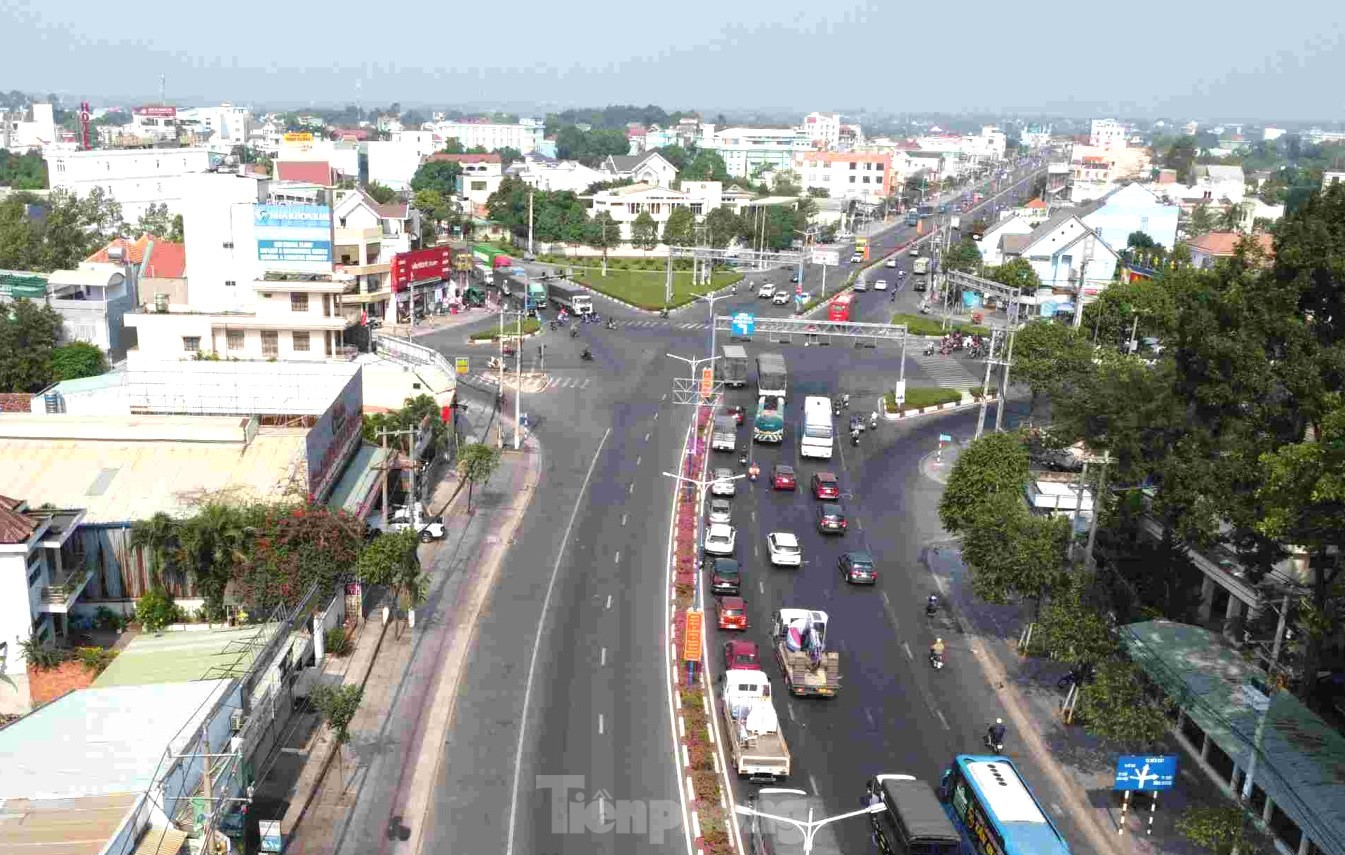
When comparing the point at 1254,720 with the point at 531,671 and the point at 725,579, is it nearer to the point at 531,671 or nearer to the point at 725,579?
the point at 725,579

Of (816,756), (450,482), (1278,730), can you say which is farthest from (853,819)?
(450,482)

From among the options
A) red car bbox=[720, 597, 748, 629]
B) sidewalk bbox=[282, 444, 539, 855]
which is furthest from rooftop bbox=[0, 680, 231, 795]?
red car bbox=[720, 597, 748, 629]

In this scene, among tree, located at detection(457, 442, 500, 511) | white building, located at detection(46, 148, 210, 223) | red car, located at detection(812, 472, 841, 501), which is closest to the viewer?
tree, located at detection(457, 442, 500, 511)

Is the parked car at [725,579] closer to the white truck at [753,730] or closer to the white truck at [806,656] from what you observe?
the white truck at [806,656]

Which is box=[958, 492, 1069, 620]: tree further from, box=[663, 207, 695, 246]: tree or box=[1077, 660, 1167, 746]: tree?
box=[663, 207, 695, 246]: tree

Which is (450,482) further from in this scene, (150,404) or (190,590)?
(190,590)

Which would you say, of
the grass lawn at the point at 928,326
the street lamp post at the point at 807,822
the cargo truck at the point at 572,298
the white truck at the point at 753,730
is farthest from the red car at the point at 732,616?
the cargo truck at the point at 572,298
